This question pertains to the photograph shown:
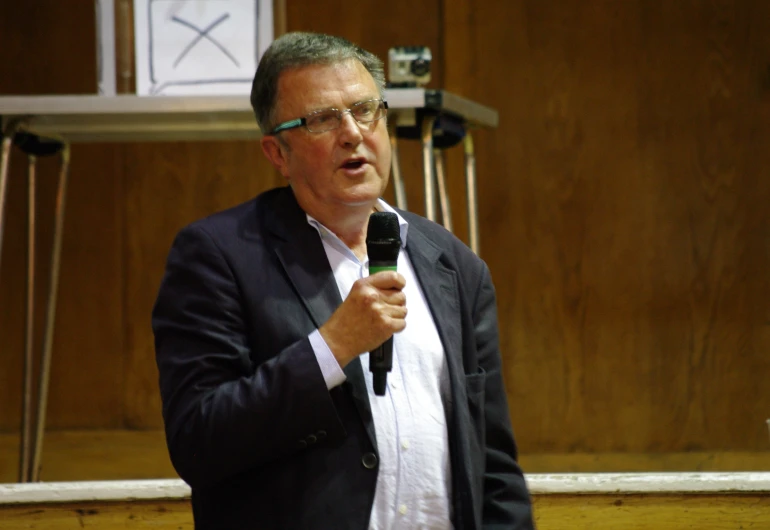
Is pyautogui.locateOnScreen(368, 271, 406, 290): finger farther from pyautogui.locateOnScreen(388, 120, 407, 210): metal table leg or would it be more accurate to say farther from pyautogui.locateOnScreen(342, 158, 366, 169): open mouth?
pyautogui.locateOnScreen(388, 120, 407, 210): metal table leg

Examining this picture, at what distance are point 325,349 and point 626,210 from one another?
8.17 ft

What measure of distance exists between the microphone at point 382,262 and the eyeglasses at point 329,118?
26 centimetres

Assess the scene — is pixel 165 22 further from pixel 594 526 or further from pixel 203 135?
pixel 594 526

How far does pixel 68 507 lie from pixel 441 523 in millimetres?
969

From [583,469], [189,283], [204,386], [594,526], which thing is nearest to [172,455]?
[204,386]

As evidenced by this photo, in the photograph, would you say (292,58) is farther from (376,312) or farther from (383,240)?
(376,312)

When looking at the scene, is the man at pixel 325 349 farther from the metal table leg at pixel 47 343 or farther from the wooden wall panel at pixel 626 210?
the wooden wall panel at pixel 626 210

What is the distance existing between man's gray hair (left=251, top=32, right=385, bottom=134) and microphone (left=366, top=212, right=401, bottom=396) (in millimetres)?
344

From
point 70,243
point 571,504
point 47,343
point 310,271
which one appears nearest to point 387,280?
point 310,271

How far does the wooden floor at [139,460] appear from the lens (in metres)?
3.45

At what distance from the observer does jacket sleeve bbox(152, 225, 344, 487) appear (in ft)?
4.32

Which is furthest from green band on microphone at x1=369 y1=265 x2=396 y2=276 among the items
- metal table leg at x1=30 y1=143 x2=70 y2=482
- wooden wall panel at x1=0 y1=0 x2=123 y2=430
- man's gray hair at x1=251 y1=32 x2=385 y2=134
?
wooden wall panel at x1=0 y1=0 x2=123 y2=430

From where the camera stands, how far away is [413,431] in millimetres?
1445

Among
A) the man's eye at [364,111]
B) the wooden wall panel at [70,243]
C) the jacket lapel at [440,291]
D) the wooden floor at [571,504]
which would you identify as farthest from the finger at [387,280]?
the wooden wall panel at [70,243]
